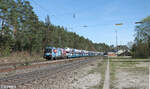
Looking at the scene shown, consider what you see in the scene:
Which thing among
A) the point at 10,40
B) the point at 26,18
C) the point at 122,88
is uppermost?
the point at 26,18

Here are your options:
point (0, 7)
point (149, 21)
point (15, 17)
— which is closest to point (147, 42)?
point (149, 21)

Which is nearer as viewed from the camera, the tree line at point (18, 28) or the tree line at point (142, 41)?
the tree line at point (18, 28)

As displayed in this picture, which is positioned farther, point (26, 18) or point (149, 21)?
point (149, 21)

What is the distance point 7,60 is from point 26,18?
826 inches


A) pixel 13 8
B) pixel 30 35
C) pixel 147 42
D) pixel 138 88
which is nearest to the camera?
pixel 138 88

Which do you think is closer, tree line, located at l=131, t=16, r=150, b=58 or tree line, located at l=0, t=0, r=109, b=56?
tree line, located at l=0, t=0, r=109, b=56

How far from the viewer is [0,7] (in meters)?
40.2

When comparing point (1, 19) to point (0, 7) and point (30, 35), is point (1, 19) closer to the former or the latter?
point (0, 7)

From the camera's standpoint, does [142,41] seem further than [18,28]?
Yes

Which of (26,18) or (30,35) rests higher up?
(26,18)

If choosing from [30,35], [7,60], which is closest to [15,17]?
[30,35]

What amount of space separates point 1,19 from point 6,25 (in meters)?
1.77

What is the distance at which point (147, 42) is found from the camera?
203 feet

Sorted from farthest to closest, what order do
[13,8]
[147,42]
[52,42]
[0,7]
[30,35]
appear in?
[52,42]
[147,42]
[30,35]
[13,8]
[0,7]
